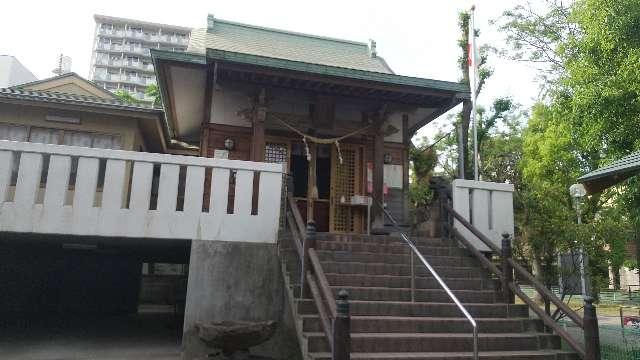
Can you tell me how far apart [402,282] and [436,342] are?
58.3 inches

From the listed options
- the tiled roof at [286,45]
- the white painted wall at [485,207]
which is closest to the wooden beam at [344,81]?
the white painted wall at [485,207]

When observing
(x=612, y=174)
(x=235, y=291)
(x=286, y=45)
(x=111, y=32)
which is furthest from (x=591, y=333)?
(x=111, y=32)

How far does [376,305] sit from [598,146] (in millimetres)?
9320

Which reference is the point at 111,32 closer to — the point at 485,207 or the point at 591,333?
the point at 485,207

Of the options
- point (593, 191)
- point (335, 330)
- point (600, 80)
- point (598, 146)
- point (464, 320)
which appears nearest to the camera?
point (335, 330)

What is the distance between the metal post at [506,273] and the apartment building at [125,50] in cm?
8005

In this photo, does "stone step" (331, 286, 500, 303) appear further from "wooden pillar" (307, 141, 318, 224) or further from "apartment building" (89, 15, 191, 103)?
"apartment building" (89, 15, 191, 103)

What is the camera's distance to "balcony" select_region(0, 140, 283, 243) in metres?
7.25

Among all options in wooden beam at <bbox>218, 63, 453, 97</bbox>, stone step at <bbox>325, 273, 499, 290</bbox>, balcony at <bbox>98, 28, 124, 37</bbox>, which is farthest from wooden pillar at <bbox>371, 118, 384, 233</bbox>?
balcony at <bbox>98, 28, 124, 37</bbox>

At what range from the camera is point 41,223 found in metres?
7.22

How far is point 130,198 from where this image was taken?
25.2 ft

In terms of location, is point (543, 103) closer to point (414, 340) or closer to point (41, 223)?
point (414, 340)

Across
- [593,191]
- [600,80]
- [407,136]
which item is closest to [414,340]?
[593,191]

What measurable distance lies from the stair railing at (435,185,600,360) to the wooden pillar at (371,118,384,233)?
60.9 inches
